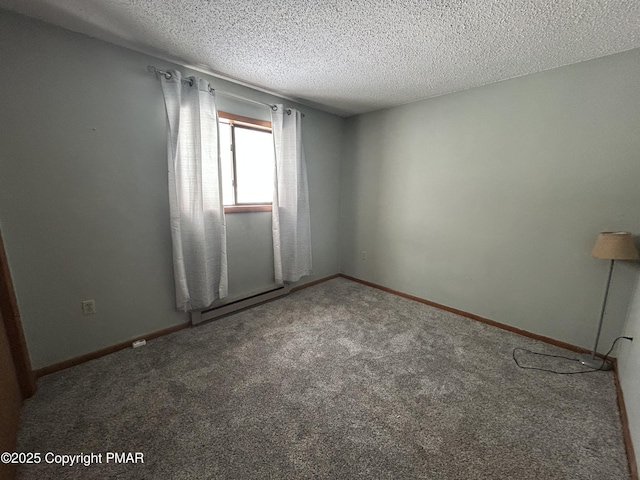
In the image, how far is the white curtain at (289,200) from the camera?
269cm

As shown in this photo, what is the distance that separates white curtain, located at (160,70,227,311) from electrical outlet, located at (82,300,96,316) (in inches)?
20.9

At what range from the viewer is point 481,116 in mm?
2291

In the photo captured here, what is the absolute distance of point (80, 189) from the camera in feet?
5.49

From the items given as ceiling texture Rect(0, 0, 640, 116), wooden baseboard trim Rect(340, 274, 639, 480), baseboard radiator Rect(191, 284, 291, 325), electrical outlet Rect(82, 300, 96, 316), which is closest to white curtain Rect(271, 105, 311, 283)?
baseboard radiator Rect(191, 284, 291, 325)

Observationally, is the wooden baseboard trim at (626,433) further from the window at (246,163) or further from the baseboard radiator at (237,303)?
the window at (246,163)

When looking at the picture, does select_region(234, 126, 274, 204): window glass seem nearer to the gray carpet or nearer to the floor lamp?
the gray carpet

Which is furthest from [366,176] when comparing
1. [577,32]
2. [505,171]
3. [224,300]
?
[224,300]

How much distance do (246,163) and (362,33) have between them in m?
1.53

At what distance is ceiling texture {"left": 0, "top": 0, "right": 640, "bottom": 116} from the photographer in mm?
1320

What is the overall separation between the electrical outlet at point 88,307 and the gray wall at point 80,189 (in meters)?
0.03

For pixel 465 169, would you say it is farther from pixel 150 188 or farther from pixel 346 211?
pixel 150 188
